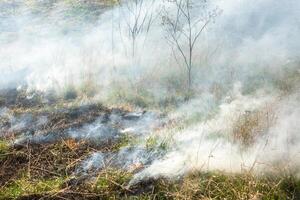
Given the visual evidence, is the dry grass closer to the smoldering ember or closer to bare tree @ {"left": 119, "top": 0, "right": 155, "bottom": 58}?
the smoldering ember

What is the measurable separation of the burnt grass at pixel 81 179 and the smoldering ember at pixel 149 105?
0.01 meters

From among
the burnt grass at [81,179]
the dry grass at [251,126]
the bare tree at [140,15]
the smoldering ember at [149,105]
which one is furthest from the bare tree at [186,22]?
the dry grass at [251,126]

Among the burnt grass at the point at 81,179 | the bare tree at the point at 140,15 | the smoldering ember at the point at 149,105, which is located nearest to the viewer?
the burnt grass at the point at 81,179

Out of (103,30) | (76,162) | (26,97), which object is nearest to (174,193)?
(76,162)

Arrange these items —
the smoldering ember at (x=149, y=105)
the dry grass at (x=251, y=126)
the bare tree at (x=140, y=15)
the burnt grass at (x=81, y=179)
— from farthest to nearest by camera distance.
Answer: the bare tree at (x=140, y=15) < the dry grass at (x=251, y=126) < the smoldering ember at (x=149, y=105) < the burnt grass at (x=81, y=179)

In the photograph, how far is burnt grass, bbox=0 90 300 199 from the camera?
161 inches

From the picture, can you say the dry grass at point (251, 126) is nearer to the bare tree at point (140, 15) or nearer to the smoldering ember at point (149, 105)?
the smoldering ember at point (149, 105)

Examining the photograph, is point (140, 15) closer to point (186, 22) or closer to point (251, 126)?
A: point (186, 22)

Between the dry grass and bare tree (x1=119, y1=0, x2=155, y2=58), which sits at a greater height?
bare tree (x1=119, y1=0, x2=155, y2=58)

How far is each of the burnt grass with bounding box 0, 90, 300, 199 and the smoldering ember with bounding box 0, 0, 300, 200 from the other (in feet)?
0.05

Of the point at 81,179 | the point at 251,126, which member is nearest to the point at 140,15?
the point at 251,126

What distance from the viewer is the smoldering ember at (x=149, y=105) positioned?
441 centimetres

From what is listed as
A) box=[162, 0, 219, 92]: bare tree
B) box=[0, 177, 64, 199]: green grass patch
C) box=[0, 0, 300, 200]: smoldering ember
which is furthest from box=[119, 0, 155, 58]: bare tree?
box=[0, 177, 64, 199]: green grass patch

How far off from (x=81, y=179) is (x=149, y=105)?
2.14m
